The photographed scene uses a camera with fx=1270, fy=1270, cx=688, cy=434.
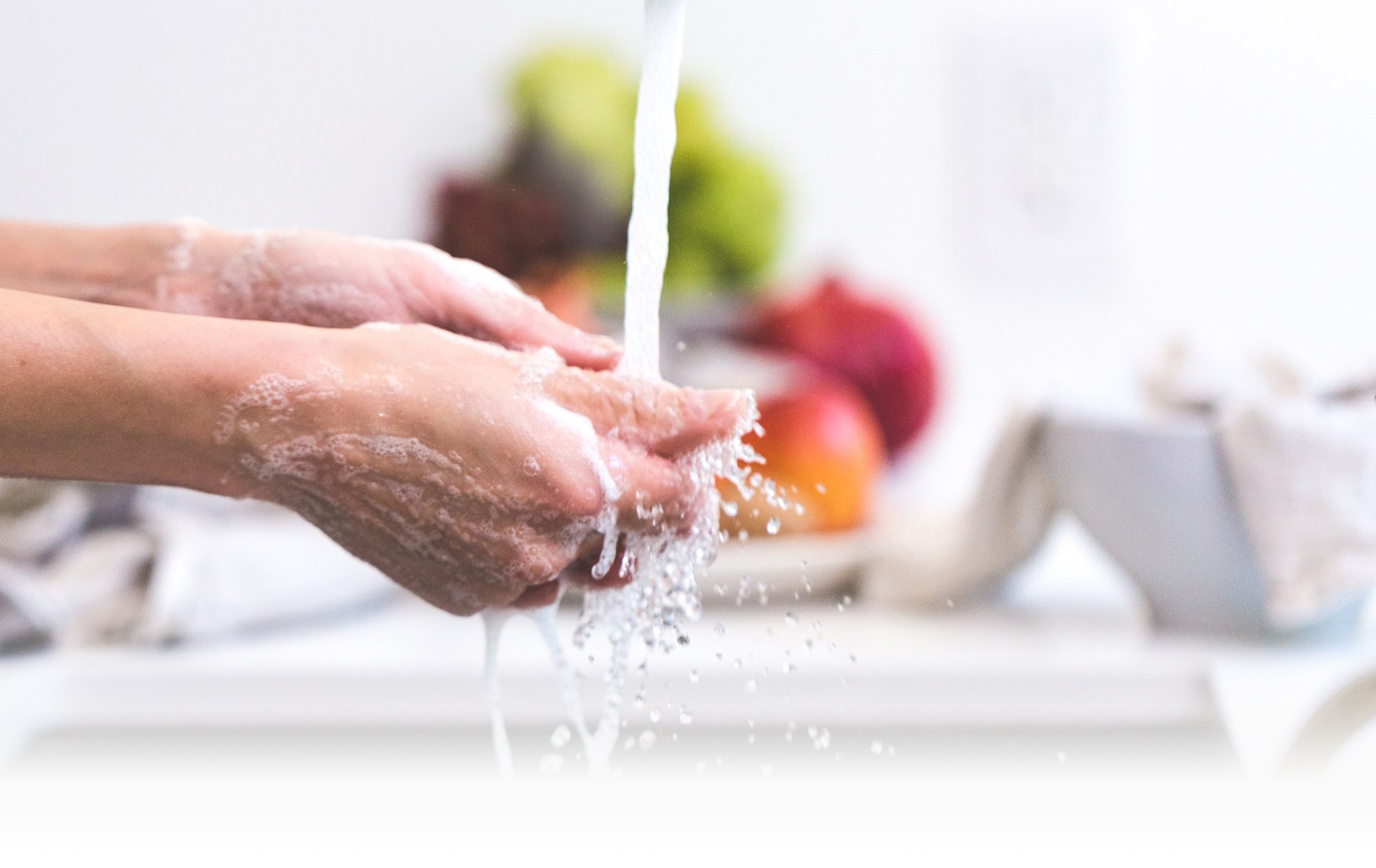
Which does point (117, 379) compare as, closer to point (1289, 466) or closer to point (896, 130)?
point (1289, 466)

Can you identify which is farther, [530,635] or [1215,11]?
[1215,11]

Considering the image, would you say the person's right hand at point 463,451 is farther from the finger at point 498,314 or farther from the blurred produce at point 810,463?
the blurred produce at point 810,463

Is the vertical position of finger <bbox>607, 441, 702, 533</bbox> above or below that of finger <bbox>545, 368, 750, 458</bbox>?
below

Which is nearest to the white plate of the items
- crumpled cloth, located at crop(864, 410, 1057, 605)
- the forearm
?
crumpled cloth, located at crop(864, 410, 1057, 605)

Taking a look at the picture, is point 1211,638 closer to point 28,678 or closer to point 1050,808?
point 1050,808

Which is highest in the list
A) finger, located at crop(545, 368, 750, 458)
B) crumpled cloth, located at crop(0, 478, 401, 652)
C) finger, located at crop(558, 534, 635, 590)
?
finger, located at crop(545, 368, 750, 458)

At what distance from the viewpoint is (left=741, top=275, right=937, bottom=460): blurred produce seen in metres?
0.86

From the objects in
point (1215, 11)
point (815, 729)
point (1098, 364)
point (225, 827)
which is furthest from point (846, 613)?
point (1215, 11)

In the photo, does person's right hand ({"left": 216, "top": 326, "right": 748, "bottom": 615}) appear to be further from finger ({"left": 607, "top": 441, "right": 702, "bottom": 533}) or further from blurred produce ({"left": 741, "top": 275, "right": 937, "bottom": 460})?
blurred produce ({"left": 741, "top": 275, "right": 937, "bottom": 460})

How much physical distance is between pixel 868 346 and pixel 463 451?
1.81ft

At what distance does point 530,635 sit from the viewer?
626 mm

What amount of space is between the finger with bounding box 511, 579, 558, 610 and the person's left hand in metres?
0.08

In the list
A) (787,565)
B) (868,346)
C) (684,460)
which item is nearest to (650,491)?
(684,460)

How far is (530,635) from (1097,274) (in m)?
0.71
